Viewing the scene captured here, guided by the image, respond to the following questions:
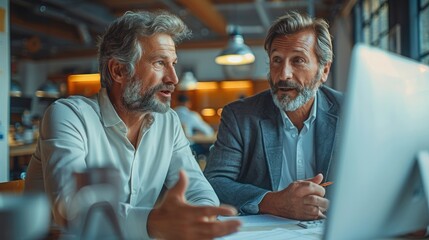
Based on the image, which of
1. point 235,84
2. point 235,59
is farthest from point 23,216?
point 235,84

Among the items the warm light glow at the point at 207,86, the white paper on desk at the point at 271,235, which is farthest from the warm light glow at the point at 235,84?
the white paper on desk at the point at 271,235

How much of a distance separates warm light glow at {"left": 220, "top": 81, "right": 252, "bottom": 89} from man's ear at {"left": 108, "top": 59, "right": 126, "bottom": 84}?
31.3ft

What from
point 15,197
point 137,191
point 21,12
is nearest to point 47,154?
point 137,191

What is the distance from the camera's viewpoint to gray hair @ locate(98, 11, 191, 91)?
1584mm

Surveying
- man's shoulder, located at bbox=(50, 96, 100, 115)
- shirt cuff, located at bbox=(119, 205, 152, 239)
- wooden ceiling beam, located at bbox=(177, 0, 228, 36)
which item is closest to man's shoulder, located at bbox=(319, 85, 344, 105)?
man's shoulder, located at bbox=(50, 96, 100, 115)

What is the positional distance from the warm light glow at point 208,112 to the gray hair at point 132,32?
9623 millimetres

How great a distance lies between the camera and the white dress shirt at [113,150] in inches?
49.7

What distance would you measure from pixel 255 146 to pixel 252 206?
1.17 feet

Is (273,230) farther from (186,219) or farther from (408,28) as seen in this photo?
(408,28)

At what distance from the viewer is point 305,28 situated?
1822 mm

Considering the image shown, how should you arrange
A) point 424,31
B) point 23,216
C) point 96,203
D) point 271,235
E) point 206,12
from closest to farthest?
point 23,216, point 96,203, point 271,235, point 424,31, point 206,12

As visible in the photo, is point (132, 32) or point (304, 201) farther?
point (132, 32)

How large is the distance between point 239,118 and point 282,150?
23 cm

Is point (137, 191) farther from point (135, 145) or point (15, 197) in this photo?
point (15, 197)
